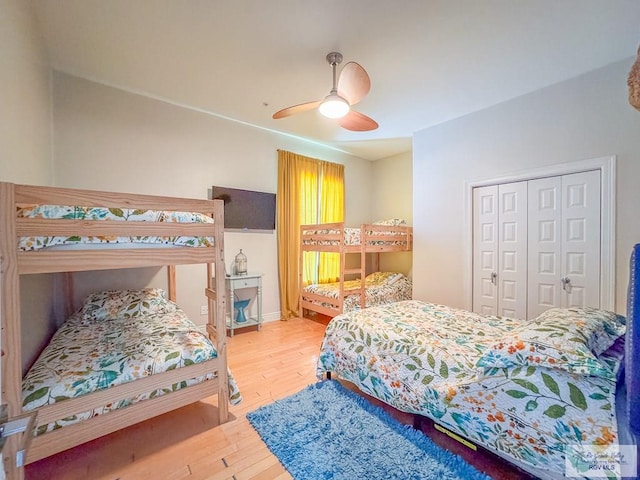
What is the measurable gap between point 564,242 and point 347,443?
9.00ft

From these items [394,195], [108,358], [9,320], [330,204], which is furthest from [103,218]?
[394,195]

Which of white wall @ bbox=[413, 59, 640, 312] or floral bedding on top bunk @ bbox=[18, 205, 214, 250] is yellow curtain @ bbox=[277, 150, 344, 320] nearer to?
white wall @ bbox=[413, 59, 640, 312]

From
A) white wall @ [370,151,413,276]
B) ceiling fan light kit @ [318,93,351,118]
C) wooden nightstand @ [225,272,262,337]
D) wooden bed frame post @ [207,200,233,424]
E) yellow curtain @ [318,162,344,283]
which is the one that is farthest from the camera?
white wall @ [370,151,413,276]

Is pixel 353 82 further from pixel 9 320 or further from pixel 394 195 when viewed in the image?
pixel 394 195

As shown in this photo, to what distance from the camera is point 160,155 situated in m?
3.05

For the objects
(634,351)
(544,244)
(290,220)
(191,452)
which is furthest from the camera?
(290,220)

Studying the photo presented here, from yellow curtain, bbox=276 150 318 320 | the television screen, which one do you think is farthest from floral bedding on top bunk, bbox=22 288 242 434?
yellow curtain, bbox=276 150 318 320

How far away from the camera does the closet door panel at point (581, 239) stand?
8.00ft

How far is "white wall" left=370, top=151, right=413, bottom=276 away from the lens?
465 centimetres

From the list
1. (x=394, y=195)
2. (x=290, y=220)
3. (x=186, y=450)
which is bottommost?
(x=186, y=450)

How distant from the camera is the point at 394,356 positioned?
171cm

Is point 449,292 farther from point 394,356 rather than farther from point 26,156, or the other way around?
point 26,156

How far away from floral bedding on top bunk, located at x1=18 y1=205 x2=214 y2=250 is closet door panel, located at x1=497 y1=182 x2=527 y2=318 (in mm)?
3091

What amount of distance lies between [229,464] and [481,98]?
382 cm
